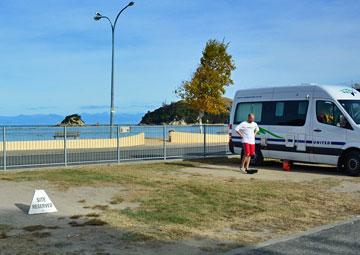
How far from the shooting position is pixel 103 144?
62.6ft

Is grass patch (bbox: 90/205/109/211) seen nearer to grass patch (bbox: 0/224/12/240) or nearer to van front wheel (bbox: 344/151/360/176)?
grass patch (bbox: 0/224/12/240)

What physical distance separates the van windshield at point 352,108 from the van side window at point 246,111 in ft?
10.8

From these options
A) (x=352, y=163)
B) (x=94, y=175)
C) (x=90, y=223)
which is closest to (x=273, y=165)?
(x=352, y=163)

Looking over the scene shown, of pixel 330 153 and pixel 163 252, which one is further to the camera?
pixel 330 153

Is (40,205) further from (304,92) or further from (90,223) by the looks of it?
(304,92)

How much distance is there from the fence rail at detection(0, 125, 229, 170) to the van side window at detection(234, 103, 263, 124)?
222cm

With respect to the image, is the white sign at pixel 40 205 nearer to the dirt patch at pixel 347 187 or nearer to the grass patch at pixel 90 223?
the grass patch at pixel 90 223

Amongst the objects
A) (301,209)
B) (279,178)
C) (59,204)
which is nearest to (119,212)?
(59,204)

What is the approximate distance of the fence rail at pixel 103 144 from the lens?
17.0 m

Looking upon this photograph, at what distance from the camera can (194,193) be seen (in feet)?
37.8

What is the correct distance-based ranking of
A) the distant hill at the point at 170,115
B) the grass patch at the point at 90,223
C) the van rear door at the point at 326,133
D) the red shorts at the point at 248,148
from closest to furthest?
the grass patch at the point at 90,223
the van rear door at the point at 326,133
the red shorts at the point at 248,148
the distant hill at the point at 170,115

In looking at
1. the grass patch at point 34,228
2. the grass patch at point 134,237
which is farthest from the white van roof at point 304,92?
the grass patch at point 34,228

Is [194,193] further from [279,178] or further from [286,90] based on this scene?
[286,90]

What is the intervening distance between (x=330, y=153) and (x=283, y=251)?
982cm
